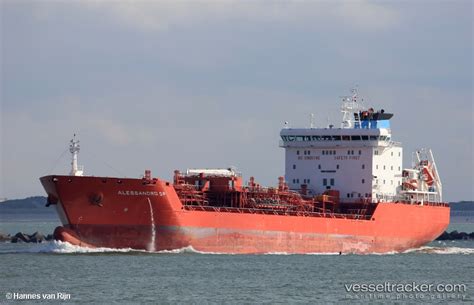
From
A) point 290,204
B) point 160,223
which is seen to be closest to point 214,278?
point 160,223

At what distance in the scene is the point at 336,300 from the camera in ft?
104

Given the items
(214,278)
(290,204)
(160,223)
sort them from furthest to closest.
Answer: (290,204) → (160,223) → (214,278)

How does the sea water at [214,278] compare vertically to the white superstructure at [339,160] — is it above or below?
below

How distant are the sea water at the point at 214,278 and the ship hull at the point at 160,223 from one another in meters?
0.57

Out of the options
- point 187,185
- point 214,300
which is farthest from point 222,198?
point 214,300

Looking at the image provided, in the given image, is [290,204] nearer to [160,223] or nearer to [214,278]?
[160,223]

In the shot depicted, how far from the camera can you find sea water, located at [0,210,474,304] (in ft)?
104

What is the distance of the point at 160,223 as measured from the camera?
4266 centimetres

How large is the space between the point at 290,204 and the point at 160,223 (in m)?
7.64

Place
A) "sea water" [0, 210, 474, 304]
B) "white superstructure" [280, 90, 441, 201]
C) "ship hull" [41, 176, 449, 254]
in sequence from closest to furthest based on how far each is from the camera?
"sea water" [0, 210, 474, 304] → "ship hull" [41, 176, 449, 254] → "white superstructure" [280, 90, 441, 201]

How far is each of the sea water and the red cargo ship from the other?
100 cm

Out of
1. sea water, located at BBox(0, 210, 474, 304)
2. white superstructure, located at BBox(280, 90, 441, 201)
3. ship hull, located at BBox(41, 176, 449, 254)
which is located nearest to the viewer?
sea water, located at BBox(0, 210, 474, 304)

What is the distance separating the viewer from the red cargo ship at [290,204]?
139 ft

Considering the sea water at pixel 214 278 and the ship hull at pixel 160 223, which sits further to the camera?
the ship hull at pixel 160 223
